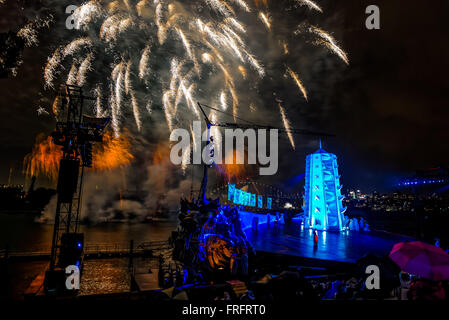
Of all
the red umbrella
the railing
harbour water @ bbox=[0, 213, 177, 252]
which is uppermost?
the red umbrella

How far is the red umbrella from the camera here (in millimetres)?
6367

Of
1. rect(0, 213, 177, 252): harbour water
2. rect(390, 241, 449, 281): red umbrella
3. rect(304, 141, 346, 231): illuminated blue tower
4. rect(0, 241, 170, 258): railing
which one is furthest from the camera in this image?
rect(0, 213, 177, 252): harbour water

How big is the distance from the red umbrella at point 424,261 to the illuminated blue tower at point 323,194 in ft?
82.6

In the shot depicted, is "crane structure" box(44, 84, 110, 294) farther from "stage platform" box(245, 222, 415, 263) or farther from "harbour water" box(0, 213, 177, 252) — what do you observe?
"harbour water" box(0, 213, 177, 252)

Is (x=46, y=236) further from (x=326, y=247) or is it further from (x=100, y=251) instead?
A: (x=326, y=247)

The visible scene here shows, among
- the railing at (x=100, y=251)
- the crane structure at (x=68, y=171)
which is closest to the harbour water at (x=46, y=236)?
the railing at (x=100, y=251)

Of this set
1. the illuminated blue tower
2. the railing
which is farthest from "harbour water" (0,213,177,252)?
the illuminated blue tower

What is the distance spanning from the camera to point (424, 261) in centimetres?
655

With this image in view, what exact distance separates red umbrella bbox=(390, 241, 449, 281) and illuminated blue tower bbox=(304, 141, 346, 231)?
25.2m

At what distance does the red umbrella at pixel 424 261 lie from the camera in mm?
6367
